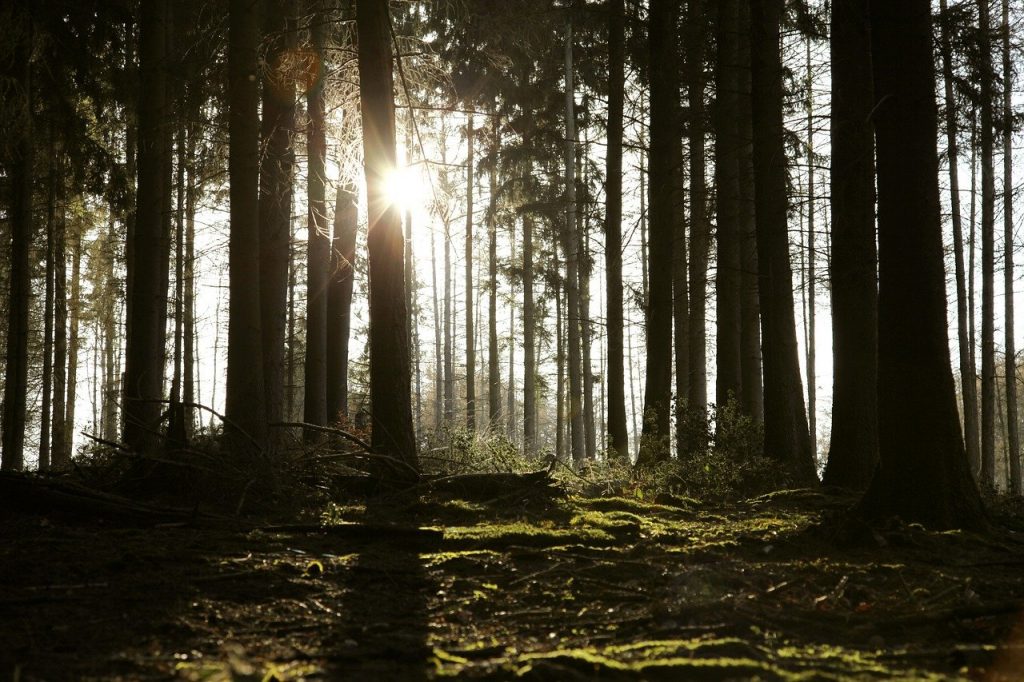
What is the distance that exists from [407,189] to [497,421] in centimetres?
739

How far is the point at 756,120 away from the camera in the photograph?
33.3 ft

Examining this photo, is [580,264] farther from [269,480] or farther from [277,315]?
[269,480]

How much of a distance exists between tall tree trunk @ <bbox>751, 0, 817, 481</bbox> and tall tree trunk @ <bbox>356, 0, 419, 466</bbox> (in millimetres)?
5149

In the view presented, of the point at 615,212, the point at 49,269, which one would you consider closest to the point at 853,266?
the point at 615,212

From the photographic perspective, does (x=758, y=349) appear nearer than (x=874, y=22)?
No

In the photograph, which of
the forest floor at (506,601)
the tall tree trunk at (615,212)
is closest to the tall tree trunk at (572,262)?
the tall tree trunk at (615,212)

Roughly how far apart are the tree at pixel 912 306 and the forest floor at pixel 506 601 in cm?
34

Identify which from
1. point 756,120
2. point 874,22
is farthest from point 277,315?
point 874,22

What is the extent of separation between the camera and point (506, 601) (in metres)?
4.12

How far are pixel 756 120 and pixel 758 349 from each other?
15.6 feet

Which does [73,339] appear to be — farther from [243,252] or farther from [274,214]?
[243,252]

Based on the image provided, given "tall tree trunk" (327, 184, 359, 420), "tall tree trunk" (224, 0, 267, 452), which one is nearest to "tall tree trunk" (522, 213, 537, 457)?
"tall tree trunk" (327, 184, 359, 420)

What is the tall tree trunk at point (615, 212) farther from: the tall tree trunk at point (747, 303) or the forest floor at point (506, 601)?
the forest floor at point (506, 601)

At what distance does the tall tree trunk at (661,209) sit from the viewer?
1214 cm
